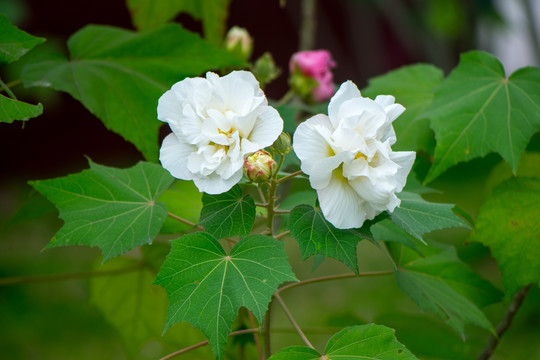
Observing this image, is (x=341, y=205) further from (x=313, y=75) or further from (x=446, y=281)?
(x=313, y=75)

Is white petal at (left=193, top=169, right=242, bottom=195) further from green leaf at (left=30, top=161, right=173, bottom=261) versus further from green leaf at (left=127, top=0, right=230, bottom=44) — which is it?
green leaf at (left=127, top=0, right=230, bottom=44)

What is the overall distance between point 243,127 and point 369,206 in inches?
6.8

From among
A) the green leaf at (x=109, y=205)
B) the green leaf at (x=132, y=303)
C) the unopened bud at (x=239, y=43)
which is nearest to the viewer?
the green leaf at (x=109, y=205)

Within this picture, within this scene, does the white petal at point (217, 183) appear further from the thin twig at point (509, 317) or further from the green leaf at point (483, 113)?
the thin twig at point (509, 317)

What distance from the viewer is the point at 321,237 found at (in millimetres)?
684

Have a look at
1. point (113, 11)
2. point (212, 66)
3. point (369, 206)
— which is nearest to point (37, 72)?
point (212, 66)

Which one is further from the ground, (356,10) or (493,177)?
(493,177)

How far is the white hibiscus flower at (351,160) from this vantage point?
0.65 metres

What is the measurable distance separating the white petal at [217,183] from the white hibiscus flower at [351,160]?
0.26ft

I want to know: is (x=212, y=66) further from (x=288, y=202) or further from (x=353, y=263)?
(x=353, y=263)

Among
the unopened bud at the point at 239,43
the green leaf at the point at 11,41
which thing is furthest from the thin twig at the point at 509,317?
the green leaf at the point at 11,41

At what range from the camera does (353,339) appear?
705 mm

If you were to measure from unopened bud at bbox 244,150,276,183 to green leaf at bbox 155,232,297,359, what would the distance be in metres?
0.07

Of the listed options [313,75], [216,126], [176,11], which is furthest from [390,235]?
[176,11]
